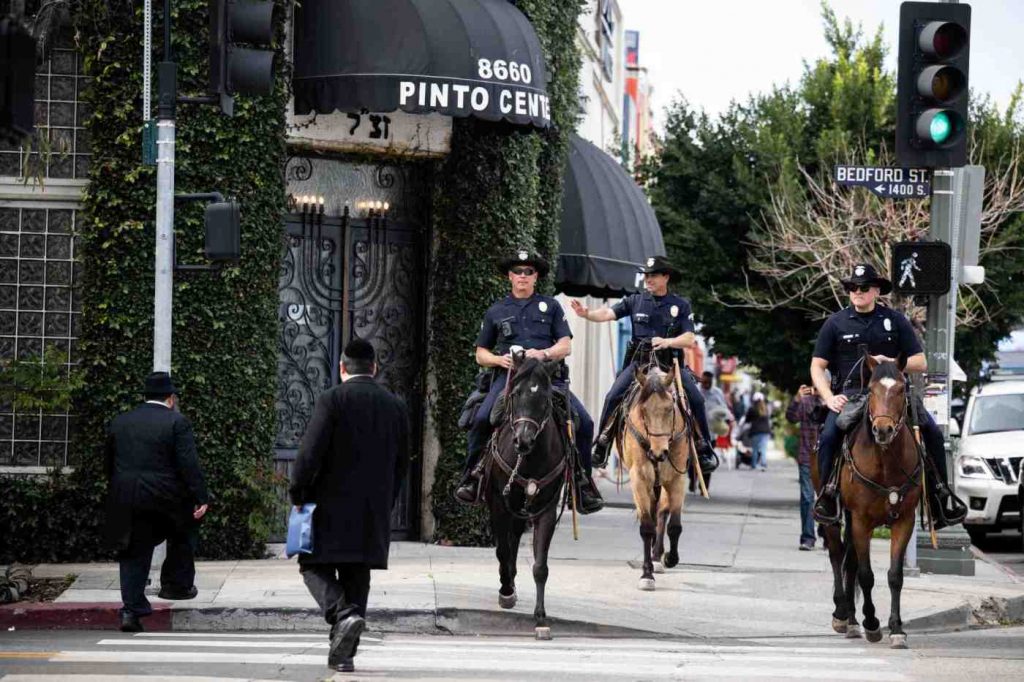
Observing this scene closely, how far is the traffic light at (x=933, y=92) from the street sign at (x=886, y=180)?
1.57 ft

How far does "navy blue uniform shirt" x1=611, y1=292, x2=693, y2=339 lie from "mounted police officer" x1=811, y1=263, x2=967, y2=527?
11.1 ft

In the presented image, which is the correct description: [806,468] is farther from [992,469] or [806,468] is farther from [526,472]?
[526,472]

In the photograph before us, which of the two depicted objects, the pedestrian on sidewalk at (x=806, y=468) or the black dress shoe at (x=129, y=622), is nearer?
the black dress shoe at (x=129, y=622)

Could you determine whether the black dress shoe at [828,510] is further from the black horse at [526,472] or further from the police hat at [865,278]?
the black horse at [526,472]

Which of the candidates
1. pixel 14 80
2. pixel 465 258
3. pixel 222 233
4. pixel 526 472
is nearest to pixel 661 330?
pixel 465 258

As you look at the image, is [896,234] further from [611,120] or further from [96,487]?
[96,487]

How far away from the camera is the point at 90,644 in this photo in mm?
12531

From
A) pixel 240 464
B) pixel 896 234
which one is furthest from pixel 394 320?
pixel 896 234

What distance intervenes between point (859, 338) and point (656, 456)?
3458 millimetres

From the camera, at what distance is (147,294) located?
55.3ft

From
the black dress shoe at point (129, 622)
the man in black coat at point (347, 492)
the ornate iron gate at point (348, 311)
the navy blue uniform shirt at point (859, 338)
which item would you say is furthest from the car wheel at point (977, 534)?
the man in black coat at point (347, 492)

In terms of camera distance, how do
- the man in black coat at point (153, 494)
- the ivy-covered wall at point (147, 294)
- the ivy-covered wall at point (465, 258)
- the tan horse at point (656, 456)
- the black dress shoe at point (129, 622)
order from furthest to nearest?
the ivy-covered wall at point (465, 258), the ivy-covered wall at point (147, 294), the tan horse at point (656, 456), the man in black coat at point (153, 494), the black dress shoe at point (129, 622)

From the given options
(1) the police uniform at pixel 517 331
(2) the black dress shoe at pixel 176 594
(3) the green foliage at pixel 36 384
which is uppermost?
(1) the police uniform at pixel 517 331

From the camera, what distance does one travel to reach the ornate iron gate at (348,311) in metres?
18.9
